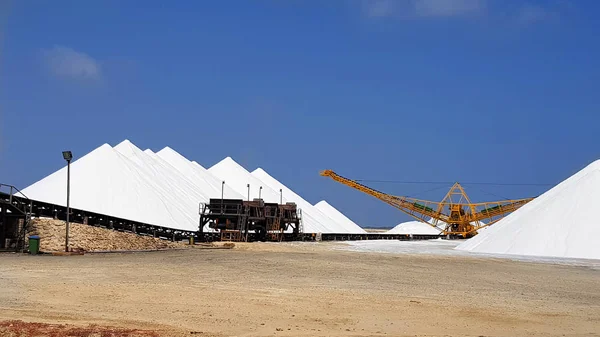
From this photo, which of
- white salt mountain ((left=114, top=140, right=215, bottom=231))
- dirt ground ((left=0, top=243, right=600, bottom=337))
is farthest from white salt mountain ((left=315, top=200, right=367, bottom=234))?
dirt ground ((left=0, top=243, right=600, bottom=337))

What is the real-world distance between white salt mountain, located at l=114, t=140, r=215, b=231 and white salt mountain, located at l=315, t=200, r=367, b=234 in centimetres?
2650

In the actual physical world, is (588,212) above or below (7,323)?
above

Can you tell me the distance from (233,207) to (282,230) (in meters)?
10.0

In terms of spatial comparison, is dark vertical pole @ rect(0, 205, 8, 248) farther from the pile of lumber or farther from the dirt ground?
the dirt ground

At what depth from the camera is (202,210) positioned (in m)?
54.1

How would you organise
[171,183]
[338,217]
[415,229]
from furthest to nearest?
1. [415,229]
2. [338,217]
3. [171,183]

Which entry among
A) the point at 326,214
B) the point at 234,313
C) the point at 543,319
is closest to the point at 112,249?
the point at 234,313

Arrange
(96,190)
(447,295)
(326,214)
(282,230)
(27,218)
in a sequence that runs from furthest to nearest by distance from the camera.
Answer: (326,214) → (282,230) → (96,190) → (27,218) → (447,295)

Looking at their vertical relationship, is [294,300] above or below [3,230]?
below

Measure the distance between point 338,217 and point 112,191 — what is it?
48581 mm

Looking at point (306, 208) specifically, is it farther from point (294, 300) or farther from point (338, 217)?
point (294, 300)

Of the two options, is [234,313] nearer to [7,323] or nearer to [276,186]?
[7,323]

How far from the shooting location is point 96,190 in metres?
51.2

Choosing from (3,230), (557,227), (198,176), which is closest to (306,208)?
(198,176)
